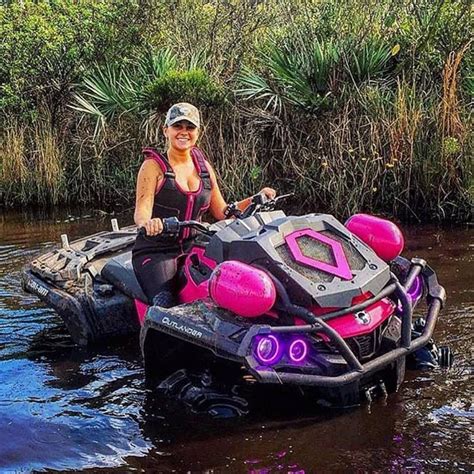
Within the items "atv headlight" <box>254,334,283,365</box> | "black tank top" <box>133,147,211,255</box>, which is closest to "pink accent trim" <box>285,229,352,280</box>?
"atv headlight" <box>254,334,283,365</box>

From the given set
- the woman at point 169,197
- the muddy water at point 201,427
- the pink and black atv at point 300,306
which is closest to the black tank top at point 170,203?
the woman at point 169,197

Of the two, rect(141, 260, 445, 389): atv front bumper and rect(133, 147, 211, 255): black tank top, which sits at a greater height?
rect(133, 147, 211, 255): black tank top

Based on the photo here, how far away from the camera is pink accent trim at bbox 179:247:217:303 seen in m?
4.52

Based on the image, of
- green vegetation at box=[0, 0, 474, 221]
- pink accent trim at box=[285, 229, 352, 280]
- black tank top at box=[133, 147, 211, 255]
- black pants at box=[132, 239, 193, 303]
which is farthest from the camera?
green vegetation at box=[0, 0, 474, 221]

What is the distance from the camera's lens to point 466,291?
6402mm

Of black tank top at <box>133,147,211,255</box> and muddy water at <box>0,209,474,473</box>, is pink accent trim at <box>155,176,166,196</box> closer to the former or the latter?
black tank top at <box>133,147,211,255</box>

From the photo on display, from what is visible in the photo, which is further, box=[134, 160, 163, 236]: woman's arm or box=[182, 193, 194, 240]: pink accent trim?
box=[182, 193, 194, 240]: pink accent trim

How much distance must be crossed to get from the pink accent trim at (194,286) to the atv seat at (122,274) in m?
0.71

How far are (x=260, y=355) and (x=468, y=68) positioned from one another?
7.41 metres

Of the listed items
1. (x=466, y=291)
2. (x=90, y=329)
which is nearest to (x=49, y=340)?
(x=90, y=329)

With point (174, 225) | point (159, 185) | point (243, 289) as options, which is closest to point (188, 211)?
point (159, 185)

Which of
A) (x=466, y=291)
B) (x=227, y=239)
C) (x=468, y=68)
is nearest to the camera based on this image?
(x=227, y=239)

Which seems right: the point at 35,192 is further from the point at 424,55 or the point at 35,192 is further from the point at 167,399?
the point at 167,399

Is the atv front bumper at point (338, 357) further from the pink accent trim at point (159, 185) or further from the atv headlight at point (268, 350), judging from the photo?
the pink accent trim at point (159, 185)
